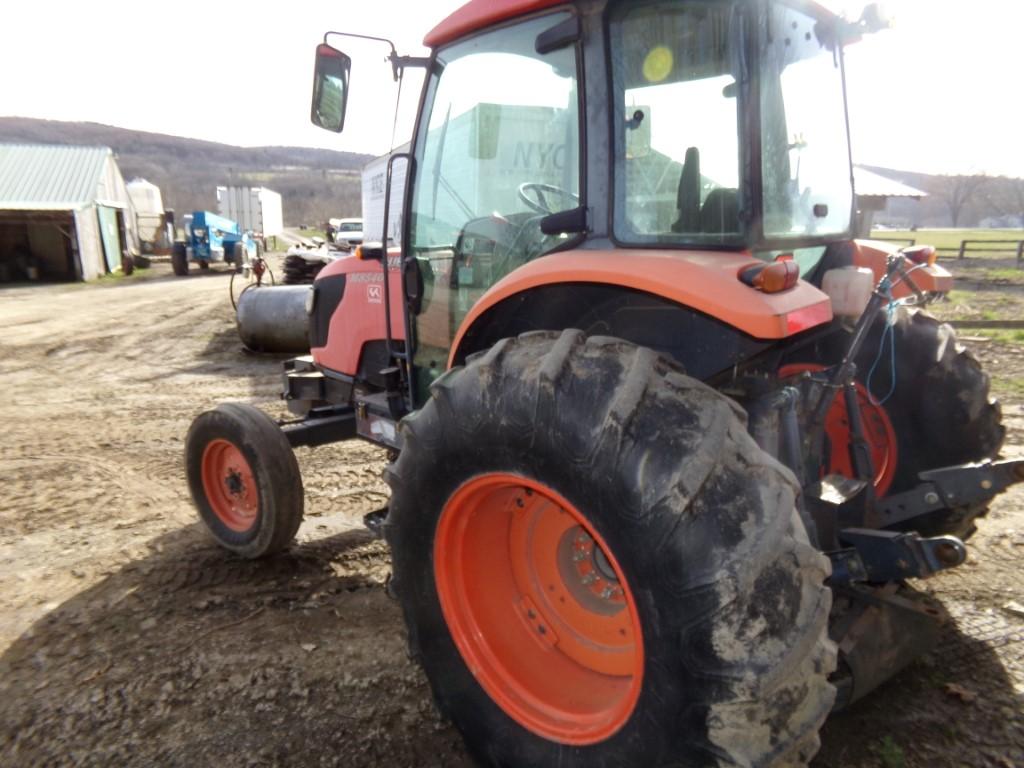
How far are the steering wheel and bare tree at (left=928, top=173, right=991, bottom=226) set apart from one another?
297 feet

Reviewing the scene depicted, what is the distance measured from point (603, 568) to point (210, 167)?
324 ft

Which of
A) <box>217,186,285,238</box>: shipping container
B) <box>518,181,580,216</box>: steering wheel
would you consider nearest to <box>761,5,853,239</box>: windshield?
<box>518,181,580,216</box>: steering wheel

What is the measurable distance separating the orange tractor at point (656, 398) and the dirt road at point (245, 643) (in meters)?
0.32

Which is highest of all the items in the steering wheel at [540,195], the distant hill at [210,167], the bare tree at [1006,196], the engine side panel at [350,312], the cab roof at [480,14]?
the distant hill at [210,167]

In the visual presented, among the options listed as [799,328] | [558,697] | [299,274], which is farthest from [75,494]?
[299,274]

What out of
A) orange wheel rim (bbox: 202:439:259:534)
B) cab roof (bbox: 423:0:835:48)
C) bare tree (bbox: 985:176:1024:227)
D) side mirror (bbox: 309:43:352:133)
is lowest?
orange wheel rim (bbox: 202:439:259:534)

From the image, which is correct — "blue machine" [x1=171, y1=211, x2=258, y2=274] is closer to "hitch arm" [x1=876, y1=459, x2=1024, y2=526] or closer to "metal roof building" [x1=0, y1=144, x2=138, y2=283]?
"metal roof building" [x1=0, y1=144, x2=138, y2=283]

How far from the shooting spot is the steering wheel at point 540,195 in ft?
8.24

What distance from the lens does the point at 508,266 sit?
2824 millimetres

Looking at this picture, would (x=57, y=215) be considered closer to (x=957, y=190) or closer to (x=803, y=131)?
(x=803, y=131)

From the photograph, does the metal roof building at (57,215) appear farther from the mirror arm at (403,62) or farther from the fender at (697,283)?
the fender at (697,283)

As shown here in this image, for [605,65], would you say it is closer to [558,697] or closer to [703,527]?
[703,527]

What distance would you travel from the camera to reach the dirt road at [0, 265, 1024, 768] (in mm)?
2430

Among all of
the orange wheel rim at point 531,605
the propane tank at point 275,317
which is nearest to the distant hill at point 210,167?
the propane tank at point 275,317
